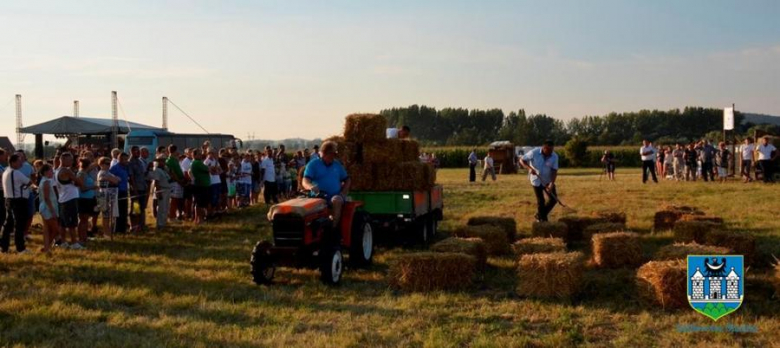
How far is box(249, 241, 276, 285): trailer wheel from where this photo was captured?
26.3ft

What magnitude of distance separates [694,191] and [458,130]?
100 meters

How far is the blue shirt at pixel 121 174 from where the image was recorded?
12.6 m

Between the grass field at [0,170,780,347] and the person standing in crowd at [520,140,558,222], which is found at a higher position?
the person standing in crowd at [520,140,558,222]

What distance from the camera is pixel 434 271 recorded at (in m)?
7.66

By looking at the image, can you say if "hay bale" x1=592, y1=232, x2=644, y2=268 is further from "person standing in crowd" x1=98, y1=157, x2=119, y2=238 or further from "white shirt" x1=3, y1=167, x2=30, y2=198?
"white shirt" x1=3, y1=167, x2=30, y2=198

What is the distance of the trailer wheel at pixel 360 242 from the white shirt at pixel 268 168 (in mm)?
9496

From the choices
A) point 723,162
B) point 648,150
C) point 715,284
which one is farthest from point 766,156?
point 715,284

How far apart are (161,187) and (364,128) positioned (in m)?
4.76

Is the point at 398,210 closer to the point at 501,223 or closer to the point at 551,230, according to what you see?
the point at 501,223

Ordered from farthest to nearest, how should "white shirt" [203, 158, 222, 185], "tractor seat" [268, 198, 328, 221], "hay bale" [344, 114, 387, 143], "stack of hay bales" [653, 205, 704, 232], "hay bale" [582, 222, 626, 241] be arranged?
"white shirt" [203, 158, 222, 185] < "stack of hay bales" [653, 205, 704, 232] < "hay bale" [344, 114, 387, 143] < "hay bale" [582, 222, 626, 241] < "tractor seat" [268, 198, 328, 221]

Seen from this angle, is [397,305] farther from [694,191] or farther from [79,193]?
[694,191]

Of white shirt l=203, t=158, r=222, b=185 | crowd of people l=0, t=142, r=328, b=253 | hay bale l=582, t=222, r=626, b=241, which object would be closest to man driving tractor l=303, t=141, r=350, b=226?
crowd of people l=0, t=142, r=328, b=253

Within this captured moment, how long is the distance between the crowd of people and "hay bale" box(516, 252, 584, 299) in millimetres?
3965

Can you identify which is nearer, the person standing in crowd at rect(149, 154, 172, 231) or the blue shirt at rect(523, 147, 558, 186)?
the blue shirt at rect(523, 147, 558, 186)
